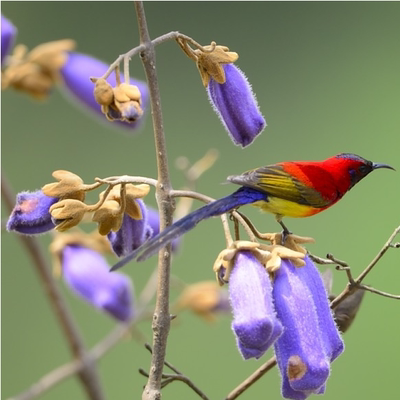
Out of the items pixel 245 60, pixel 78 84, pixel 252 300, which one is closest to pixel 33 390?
pixel 78 84

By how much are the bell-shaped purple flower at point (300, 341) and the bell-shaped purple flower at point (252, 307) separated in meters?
0.02

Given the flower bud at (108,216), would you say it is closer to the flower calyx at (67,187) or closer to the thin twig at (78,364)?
the flower calyx at (67,187)

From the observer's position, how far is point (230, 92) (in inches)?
34.8

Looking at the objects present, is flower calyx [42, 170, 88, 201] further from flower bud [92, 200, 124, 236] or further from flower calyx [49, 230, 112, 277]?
flower calyx [49, 230, 112, 277]

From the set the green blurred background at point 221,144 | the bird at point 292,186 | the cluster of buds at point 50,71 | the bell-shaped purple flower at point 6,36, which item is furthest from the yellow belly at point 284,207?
the green blurred background at point 221,144

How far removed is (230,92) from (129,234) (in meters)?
0.17

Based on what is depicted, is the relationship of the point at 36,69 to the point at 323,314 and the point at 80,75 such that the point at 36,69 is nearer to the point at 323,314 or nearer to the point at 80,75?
the point at 80,75

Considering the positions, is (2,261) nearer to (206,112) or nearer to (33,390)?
(206,112)

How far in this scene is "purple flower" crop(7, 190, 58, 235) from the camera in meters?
0.87

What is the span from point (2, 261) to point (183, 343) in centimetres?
60

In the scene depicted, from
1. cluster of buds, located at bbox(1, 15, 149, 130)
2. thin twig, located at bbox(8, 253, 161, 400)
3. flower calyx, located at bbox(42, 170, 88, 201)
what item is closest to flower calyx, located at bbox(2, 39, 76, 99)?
cluster of buds, located at bbox(1, 15, 149, 130)

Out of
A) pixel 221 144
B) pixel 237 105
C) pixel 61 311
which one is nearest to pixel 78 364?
pixel 61 311

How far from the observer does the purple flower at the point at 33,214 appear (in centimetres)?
87

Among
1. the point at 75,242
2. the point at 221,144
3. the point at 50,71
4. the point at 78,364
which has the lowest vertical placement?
the point at 221,144
